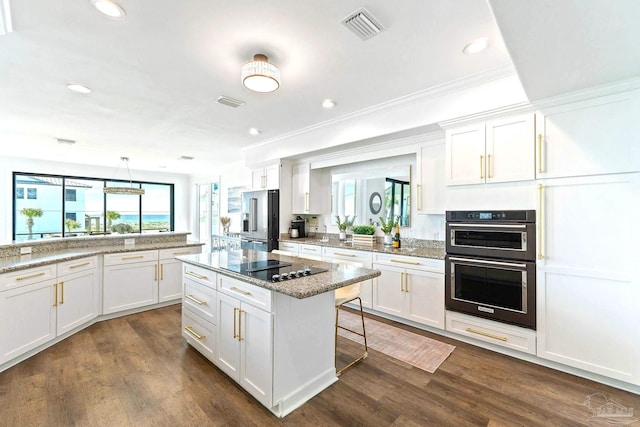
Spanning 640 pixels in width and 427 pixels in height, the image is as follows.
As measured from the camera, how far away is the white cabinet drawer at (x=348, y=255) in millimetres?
3586

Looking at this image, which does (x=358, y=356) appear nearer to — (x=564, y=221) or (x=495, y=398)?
(x=495, y=398)

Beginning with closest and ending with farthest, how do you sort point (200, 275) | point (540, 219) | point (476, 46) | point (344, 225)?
point (476, 46)
point (540, 219)
point (200, 275)
point (344, 225)

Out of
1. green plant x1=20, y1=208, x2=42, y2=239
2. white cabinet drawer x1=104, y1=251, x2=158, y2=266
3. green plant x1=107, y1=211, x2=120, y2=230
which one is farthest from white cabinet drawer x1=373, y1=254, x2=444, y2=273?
green plant x1=20, y1=208, x2=42, y2=239

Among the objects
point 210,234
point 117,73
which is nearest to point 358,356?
Answer: point 117,73

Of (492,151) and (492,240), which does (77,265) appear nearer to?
(492,240)

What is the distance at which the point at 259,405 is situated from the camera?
1.90 m

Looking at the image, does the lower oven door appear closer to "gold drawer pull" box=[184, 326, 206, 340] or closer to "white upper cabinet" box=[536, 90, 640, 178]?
"white upper cabinet" box=[536, 90, 640, 178]

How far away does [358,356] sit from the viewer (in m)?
2.56

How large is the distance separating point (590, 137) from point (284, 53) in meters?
2.53

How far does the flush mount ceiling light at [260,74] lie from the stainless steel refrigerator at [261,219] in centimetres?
278

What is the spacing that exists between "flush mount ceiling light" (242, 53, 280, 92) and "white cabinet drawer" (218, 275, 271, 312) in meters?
1.55

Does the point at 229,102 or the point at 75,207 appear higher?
the point at 229,102

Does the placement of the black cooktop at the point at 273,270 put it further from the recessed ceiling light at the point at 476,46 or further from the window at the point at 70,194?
the window at the point at 70,194

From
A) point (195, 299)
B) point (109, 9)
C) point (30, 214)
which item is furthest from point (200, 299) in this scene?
point (30, 214)
